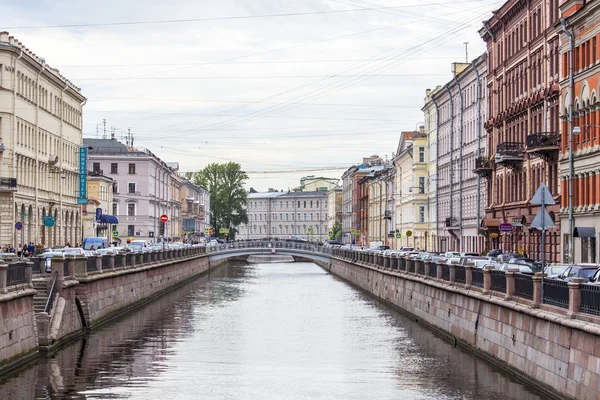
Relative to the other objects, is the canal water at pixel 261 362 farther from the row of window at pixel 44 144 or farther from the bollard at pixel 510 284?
the row of window at pixel 44 144

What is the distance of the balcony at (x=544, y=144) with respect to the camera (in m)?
57.1

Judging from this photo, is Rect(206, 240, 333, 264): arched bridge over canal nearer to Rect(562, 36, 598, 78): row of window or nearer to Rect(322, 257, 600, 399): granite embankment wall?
Rect(562, 36, 598, 78): row of window

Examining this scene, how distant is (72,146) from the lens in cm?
10056

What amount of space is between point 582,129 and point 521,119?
47.4 ft

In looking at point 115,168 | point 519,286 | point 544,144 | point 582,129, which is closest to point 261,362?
point 519,286

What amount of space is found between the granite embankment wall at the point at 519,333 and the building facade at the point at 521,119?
555 inches

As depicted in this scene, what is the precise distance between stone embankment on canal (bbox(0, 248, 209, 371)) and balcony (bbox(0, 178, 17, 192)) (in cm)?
1551

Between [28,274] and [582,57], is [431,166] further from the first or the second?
[28,274]

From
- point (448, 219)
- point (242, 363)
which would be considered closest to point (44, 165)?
point (448, 219)

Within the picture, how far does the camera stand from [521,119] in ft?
217

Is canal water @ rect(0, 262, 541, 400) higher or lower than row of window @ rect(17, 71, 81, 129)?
lower

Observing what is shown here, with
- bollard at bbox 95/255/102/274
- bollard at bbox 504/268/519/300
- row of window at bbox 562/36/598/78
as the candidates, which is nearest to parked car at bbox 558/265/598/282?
bollard at bbox 504/268/519/300

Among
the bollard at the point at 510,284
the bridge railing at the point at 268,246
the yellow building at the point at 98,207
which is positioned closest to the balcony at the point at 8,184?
the yellow building at the point at 98,207

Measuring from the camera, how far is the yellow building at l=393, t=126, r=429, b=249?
112 meters
